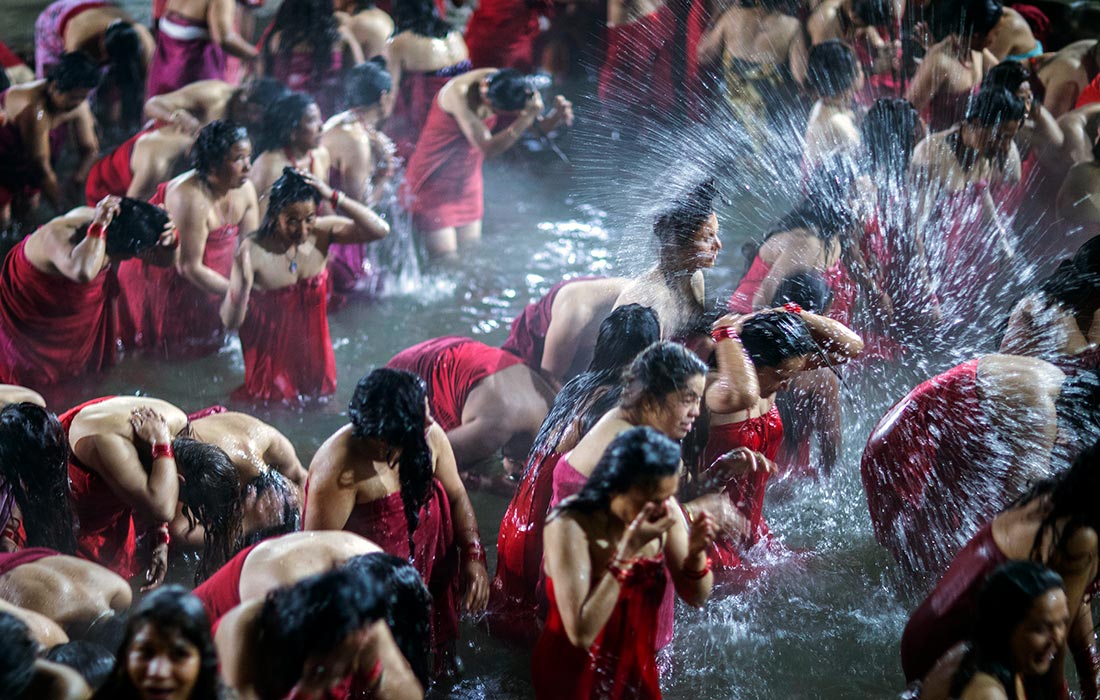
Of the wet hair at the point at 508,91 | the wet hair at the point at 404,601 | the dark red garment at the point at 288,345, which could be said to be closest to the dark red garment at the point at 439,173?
the wet hair at the point at 508,91

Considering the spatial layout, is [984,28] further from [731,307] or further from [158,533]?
[158,533]

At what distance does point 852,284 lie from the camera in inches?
207

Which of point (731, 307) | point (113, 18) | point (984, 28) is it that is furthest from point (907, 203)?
point (113, 18)

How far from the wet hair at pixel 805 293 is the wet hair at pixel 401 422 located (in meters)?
1.76

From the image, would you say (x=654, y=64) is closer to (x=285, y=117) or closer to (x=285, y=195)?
(x=285, y=117)

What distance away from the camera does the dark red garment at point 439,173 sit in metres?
6.80

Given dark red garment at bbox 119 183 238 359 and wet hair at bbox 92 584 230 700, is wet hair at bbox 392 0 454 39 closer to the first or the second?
dark red garment at bbox 119 183 238 359

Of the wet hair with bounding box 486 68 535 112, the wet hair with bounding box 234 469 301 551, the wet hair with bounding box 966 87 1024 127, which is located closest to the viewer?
the wet hair with bounding box 234 469 301 551

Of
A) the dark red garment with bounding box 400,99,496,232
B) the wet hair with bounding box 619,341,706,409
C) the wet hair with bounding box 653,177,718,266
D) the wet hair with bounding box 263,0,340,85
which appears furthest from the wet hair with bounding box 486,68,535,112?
the wet hair with bounding box 619,341,706,409

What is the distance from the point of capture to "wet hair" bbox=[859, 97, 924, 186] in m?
6.00

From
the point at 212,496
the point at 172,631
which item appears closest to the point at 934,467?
the point at 212,496

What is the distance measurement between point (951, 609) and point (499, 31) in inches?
250

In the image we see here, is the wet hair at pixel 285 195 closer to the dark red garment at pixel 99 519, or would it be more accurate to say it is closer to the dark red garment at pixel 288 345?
the dark red garment at pixel 288 345

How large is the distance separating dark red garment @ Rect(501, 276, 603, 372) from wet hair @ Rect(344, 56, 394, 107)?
7.58 feet
